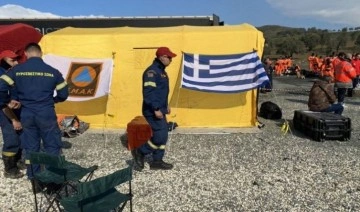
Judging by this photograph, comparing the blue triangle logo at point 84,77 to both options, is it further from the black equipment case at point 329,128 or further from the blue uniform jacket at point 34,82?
the black equipment case at point 329,128

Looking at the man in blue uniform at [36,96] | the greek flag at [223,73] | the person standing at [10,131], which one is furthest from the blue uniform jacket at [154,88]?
the greek flag at [223,73]

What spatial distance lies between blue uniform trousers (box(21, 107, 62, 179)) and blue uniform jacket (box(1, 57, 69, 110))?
3.7 inches

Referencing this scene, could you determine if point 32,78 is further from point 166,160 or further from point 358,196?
point 358,196

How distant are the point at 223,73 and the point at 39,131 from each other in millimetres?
4731

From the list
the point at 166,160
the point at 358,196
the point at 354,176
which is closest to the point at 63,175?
the point at 166,160

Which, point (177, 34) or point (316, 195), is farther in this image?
point (177, 34)

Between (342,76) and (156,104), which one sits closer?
(156,104)

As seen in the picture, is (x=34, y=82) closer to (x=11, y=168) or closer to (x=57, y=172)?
(x=57, y=172)

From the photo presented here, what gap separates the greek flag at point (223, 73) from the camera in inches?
Result: 352

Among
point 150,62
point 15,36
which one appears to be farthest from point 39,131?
point 15,36

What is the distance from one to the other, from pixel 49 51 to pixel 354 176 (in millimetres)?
7146

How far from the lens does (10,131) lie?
243 inches

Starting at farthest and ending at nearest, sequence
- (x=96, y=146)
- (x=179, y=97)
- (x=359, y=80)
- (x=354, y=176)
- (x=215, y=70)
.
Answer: (x=359, y=80) → (x=179, y=97) → (x=215, y=70) → (x=96, y=146) → (x=354, y=176)

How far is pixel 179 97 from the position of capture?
968 centimetres
